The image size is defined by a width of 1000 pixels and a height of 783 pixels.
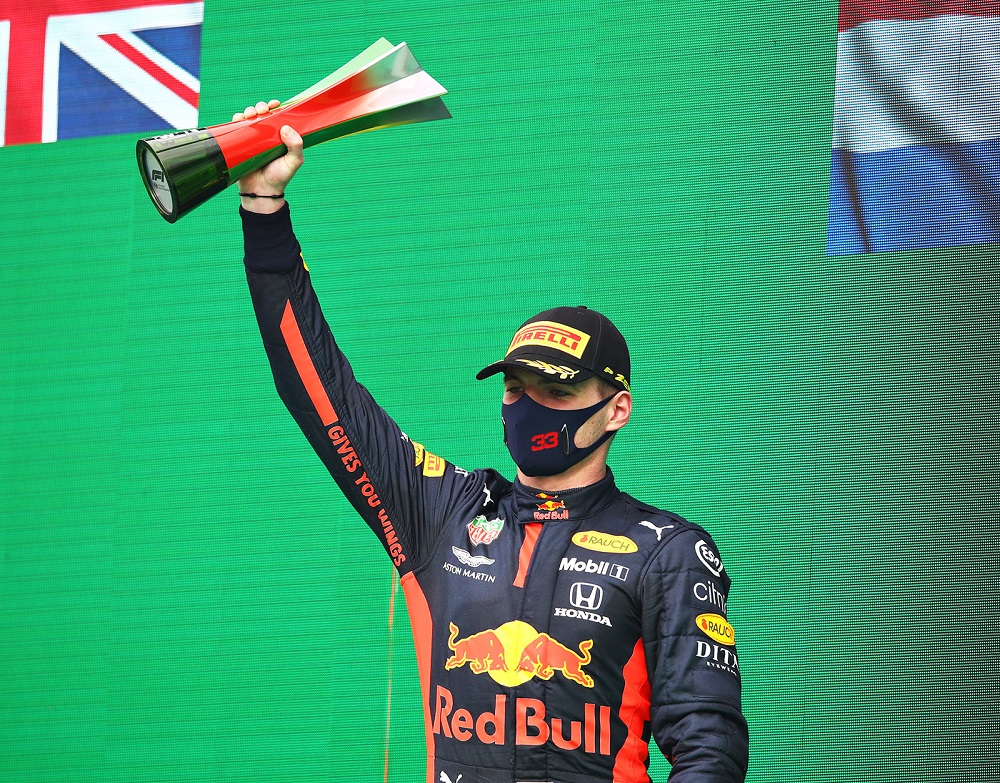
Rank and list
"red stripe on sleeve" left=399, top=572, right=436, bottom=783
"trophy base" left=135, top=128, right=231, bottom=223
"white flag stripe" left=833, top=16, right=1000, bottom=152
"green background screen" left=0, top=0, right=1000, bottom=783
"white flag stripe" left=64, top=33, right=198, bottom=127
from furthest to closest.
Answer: "white flag stripe" left=64, top=33, right=198, bottom=127 → "white flag stripe" left=833, top=16, right=1000, bottom=152 → "green background screen" left=0, top=0, right=1000, bottom=783 → "red stripe on sleeve" left=399, top=572, right=436, bottom=783 → "trophy base" left=135, top=128, right=231, bottom=223

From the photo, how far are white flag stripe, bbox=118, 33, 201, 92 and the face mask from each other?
203 centimetres

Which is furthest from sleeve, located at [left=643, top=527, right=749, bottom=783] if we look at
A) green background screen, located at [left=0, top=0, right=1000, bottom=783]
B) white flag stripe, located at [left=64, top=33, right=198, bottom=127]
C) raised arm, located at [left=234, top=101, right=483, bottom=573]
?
white flag stripe, located at [left=64, top=33, right=198, bottom=127]

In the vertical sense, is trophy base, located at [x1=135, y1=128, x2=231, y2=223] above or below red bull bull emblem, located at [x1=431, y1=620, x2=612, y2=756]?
above

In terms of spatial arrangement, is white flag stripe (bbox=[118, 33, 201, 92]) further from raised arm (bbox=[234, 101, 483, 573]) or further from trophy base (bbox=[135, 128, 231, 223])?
trophy base (bbox=[135, 128, 231, 223])

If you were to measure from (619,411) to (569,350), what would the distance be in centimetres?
13

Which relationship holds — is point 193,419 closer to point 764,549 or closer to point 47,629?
point 47,629

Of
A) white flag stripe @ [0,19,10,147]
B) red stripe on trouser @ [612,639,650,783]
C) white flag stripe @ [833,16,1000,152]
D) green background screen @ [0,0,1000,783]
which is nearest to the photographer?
red stripe on trouser @ [612,639,650,783]

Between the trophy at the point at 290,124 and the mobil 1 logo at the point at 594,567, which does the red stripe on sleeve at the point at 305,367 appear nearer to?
the trophy at the point at 290,124

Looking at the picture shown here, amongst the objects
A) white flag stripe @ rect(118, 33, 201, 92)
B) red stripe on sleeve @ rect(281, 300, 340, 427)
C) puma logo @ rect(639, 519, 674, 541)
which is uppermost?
white flag stripe @ rect(118, 33, 201, 92)

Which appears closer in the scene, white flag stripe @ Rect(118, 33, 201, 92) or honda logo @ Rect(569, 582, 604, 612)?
honda logo @ Rect(569, 582, 604, 612)

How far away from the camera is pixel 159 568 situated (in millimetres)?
3186

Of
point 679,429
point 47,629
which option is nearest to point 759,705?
point 679,429

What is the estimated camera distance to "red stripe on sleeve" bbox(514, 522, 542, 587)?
1715 mm

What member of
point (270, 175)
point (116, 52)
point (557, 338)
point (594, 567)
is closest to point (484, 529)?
point (594, 567)
